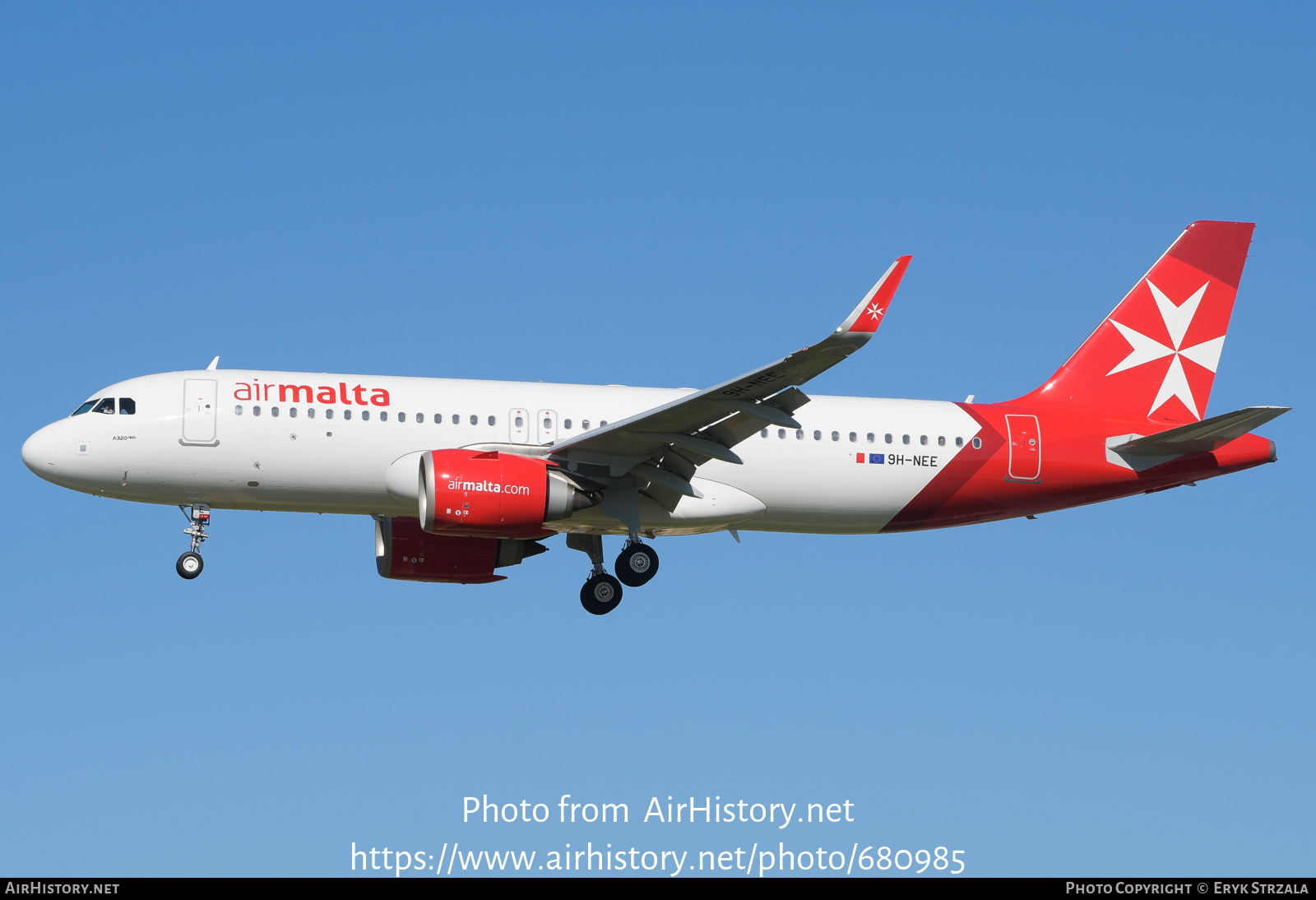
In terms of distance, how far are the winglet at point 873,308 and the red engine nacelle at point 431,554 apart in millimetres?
11384

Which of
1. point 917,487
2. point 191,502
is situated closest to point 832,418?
point 917,487

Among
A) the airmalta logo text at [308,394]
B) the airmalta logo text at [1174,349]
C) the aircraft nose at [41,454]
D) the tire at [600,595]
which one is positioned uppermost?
the airmalta logo text at [1174,349]

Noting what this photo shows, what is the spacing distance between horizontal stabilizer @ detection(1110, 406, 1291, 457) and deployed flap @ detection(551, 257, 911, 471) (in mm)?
9010

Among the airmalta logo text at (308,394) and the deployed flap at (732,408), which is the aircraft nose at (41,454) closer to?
the airmalta logo text at (308,394)

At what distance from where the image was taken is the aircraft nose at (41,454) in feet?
95.0

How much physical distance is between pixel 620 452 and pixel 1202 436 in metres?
11.8

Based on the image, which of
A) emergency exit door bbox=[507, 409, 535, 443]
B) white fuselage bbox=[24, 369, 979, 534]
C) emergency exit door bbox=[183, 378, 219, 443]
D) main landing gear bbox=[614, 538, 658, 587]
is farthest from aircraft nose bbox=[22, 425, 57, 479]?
Result: main landing gear bbox=[614, 538, 658, 587]

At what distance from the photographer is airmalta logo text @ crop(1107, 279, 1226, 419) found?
1350 inches

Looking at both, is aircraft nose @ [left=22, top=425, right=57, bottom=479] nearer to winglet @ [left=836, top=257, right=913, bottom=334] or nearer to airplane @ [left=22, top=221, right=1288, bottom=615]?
airplane @ [left=22, top=221, right=1288, bottom=615]

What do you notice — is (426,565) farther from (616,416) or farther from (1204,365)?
(1204,365)

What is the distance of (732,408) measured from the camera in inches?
1052

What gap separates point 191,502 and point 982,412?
15847mm

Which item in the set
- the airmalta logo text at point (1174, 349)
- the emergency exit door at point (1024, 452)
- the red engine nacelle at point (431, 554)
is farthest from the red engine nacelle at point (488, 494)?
the airmalta logo text at point (1174, 349)

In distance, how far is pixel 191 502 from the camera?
29.5 m
